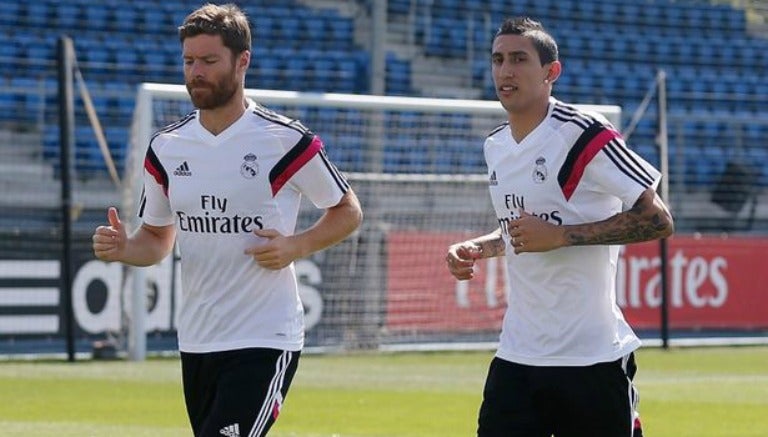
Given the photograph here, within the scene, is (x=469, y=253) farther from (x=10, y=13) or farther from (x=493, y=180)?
(x=10, y=13)

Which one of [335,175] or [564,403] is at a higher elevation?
[335,175]

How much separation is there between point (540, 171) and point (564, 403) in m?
0.87

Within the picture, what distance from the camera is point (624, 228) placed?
618cm

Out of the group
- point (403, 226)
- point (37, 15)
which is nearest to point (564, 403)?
point (403, 226)

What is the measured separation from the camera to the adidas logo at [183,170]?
6.55m

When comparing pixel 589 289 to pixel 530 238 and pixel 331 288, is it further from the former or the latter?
pixel 331 288

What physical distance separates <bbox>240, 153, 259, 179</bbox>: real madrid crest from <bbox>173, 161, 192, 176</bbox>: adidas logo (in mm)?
220

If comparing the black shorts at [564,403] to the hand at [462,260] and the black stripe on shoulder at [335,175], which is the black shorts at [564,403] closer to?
the hand at [462,260]

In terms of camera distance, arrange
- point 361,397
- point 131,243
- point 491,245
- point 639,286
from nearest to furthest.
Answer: point 131,243 < point 491,245 < point 361,397 < point 639,286

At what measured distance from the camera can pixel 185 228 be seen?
6.52 metres

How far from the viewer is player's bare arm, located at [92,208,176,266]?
21.7ft

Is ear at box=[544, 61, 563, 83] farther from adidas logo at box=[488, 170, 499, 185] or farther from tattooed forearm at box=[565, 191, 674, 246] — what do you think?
tattooed forearm at box=[565, 191, 674, 246]

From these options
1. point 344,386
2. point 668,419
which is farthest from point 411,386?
point 668,419

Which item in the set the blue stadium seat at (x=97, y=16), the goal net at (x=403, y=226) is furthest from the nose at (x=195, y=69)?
the blue stadium seat at (x=97, y=16)
